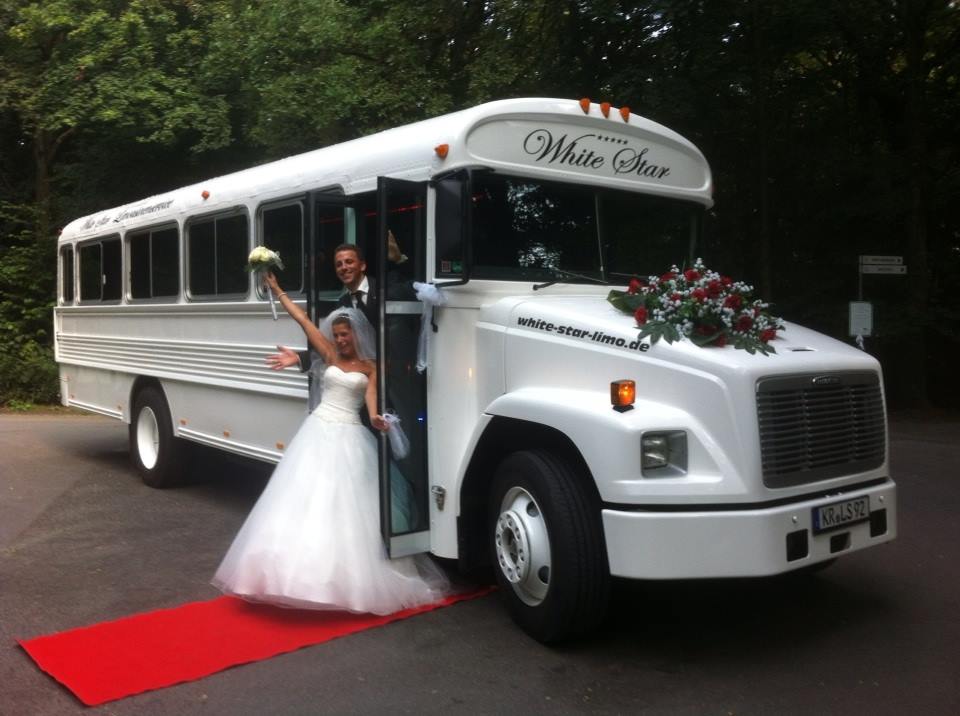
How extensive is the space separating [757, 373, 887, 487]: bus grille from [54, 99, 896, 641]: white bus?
0.01 m

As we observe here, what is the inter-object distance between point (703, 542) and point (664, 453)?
433mm

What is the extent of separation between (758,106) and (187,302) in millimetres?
9856

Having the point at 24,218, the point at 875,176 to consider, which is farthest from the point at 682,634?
the point at 24,218

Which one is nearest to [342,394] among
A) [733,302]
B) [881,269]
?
[733,302]

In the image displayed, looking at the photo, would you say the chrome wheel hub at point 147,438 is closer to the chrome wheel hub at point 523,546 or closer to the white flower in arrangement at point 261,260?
the white flower in arrangement at point 261,260

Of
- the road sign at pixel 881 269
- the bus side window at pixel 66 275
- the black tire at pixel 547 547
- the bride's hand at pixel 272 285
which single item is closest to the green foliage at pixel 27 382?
the bus side window at pixel 66 275

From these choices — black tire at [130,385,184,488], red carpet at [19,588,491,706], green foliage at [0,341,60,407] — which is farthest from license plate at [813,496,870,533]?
green foliage at [0,341,60,407]

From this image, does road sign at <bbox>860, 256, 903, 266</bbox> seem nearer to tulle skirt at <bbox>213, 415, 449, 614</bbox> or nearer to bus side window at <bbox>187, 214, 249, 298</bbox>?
bus side window at <bbox>187, 214, 249, 298</bbox>

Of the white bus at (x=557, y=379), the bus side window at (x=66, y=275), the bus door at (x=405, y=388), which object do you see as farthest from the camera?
the bus side window at (x=66, y=275)

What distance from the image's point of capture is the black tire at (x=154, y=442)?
9.01 meters

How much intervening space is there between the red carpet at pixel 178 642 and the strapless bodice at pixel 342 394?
1.17 m

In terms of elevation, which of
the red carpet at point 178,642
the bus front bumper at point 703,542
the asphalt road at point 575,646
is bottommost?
the asphalt road at point 575,646

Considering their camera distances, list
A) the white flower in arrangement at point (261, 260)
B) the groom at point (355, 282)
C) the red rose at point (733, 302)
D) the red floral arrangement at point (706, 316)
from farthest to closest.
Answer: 1. the white flower in arrangement at point (261, 260)
2. the groom at point (355, 282)
3. the red rose at point (733, 302)
4. the red floral arrangement at point (706, 316)

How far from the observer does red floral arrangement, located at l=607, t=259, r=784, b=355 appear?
457 cm
